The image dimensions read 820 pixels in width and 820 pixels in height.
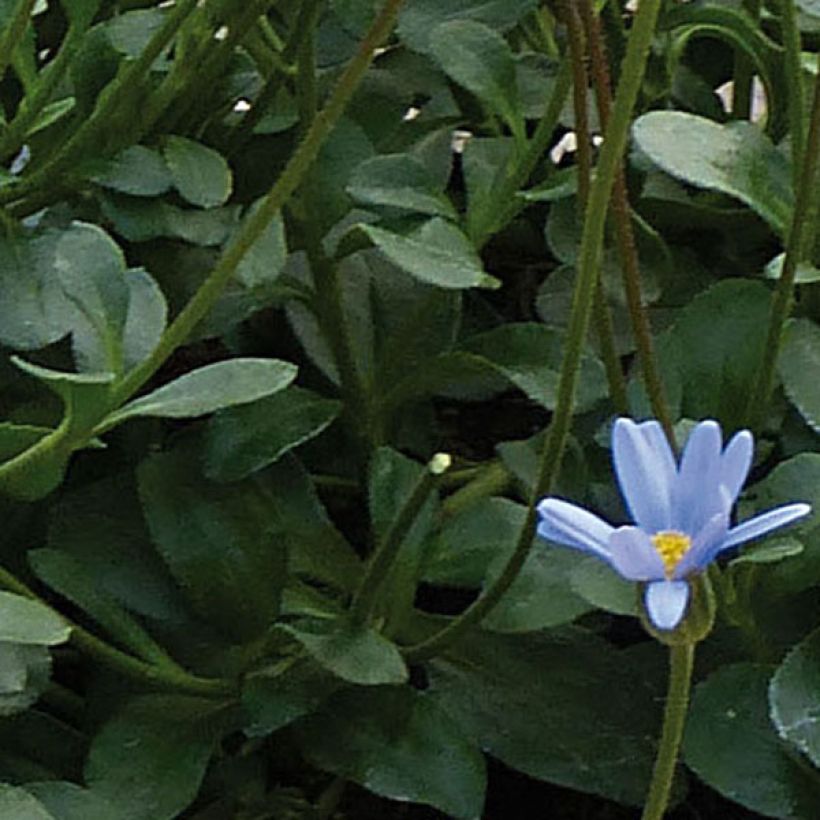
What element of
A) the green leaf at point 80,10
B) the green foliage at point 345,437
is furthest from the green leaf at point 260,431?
the green leaf at point 80,10

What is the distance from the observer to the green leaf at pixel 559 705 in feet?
1.58

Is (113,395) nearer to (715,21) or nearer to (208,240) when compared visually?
(208,240)

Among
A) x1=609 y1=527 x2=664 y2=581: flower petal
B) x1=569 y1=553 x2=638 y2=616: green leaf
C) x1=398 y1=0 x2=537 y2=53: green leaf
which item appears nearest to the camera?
x1=609 y1=527 x2=664 y2=581: flower petal

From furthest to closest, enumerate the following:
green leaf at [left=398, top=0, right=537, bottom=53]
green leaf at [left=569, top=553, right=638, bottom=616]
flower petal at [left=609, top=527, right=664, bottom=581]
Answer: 1. green leaf at [left=398, top=0, right=537, bottom=53]
2. green leaf at [left=569, top=553, right=638, bottom=616]
3. flower petal at [left=609, top=527, right=664, bottom=581]

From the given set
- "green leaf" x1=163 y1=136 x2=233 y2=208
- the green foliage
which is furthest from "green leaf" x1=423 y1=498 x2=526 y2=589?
"green leaf" x1=163 y1=136 x2=233 y2=208

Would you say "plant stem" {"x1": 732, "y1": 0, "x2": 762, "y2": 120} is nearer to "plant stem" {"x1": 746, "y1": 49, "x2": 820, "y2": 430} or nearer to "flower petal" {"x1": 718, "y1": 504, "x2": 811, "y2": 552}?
"plant stem" {"x1": 746, "y1": 49, "x2": 820, "y2": 430}

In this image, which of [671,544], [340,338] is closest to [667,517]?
[671,544]

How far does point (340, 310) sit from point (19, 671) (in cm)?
15

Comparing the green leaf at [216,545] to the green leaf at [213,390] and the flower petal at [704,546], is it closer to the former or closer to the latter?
the green leaf at [213,390]

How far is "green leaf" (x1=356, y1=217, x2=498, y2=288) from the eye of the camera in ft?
1.48

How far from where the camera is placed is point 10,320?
48cm

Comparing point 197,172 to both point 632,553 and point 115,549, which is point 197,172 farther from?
point 632,553

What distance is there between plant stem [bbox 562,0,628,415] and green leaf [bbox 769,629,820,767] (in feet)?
0.24

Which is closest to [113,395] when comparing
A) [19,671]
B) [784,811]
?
[19,671]
